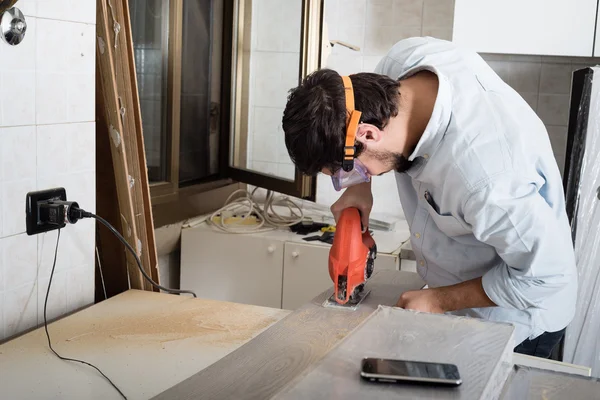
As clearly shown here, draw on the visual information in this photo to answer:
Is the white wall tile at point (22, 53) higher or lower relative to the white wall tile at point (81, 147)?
higher

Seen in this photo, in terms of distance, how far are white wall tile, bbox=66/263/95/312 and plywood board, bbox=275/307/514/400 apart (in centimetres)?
91

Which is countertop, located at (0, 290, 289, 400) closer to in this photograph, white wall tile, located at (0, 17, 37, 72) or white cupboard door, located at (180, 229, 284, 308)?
white wall tile, located at (0, 17, 37, 72)

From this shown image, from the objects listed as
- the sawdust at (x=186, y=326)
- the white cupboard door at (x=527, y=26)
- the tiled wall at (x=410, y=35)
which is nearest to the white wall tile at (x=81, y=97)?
the sawdust at (x=186, y=326)

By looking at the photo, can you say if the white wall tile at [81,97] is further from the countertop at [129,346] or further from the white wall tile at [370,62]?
the white wall tile at [370,62]

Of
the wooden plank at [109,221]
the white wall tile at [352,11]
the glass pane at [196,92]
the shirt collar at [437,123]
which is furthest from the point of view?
the white wall tile at [352,11]

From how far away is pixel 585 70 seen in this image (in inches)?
95.7

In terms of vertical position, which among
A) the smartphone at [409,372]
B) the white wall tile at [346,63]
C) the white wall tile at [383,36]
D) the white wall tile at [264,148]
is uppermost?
the white wall tile at [383,36]

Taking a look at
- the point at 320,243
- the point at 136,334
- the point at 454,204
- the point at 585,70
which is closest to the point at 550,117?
the point at 585,70

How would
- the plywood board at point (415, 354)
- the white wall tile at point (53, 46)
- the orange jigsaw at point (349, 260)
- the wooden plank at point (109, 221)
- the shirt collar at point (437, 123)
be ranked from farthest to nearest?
the wooden plank at point (109, 221)
the orange jigsaw at point (349, 260)
the white wall tile at point (53, 46)
the shirt collar at point (437, 123)
the plywood board at point (415, 354)

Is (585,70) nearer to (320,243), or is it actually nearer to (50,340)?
(320,243)

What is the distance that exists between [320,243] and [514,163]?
157 centimetres

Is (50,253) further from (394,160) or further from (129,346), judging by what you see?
(394,160)

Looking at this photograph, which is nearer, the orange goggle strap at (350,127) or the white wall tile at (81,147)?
the orange goggle strap at (350,127)

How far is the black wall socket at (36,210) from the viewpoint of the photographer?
1.53m
